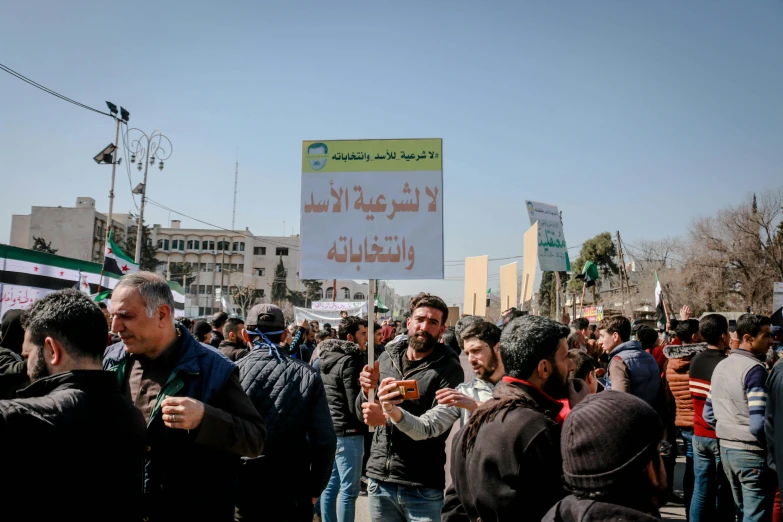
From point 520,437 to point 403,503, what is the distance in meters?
1.96

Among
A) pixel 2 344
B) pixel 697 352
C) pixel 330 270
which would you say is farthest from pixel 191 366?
pixel 697 352

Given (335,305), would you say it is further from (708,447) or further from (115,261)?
(708,447)

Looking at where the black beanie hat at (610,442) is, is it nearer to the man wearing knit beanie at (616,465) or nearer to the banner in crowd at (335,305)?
the man wearing knit beanie at (616,465)

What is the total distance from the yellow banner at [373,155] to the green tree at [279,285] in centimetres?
8101

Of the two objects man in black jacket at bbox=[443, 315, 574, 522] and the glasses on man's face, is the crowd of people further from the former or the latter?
the glasses on man's face

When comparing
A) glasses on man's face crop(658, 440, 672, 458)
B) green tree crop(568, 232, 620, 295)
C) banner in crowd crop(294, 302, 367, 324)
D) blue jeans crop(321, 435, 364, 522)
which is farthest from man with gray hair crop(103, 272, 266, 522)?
green tree crop(568, 232, 620, 295)

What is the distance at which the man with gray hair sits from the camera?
273 cm

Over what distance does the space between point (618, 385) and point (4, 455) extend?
5.26 meters

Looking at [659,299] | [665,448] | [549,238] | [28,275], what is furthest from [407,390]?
[659,299]

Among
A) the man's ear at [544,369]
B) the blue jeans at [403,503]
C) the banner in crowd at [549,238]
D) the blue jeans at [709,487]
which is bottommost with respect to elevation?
the blue jeans at [709,487]

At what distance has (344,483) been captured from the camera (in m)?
5.55

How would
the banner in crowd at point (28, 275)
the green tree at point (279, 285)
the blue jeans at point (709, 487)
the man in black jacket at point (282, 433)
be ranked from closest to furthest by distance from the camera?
the man in black jacket at point (282, 433)
the blue jeans at point (709, 487)
the banner in crowd at point (28, 275)
the green tree at point (279, 285)

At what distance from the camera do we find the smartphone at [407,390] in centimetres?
368

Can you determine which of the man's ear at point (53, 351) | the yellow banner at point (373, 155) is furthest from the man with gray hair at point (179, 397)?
the yellow banner at point (373, 155)
